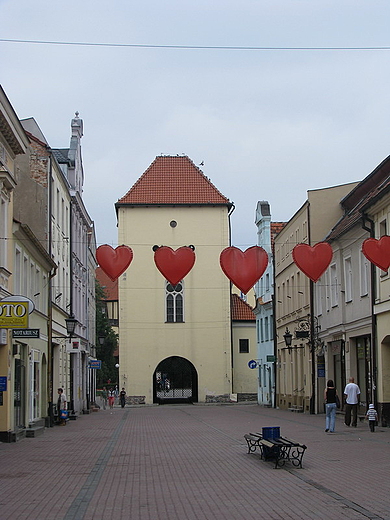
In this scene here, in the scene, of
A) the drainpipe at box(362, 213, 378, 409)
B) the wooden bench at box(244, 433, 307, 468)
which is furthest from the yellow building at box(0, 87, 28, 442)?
the drainpipe at box(362, 213, 378, 409)

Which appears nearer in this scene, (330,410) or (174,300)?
(330,410)

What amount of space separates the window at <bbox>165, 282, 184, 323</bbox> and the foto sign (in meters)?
41.5

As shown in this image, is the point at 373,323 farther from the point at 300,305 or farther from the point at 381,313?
the point at 300,305

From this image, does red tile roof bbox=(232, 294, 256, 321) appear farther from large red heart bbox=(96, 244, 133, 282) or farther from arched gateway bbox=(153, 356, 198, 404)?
large red heart bbox=(96, 244, 133, 282)

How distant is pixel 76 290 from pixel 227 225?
19568mm

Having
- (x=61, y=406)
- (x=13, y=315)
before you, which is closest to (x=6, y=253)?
(x=13, y=315)

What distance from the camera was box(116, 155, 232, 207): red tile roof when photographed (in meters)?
63.5

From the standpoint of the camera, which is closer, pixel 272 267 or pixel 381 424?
pixel 381 424

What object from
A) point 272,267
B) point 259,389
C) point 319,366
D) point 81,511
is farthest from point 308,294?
point 81,511

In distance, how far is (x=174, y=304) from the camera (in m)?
62.5

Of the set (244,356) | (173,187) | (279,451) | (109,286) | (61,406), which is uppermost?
(173,187)

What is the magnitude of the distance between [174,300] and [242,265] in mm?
41261

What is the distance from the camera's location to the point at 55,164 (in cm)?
3606

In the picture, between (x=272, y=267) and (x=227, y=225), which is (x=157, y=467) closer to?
(x=272, y=267)
